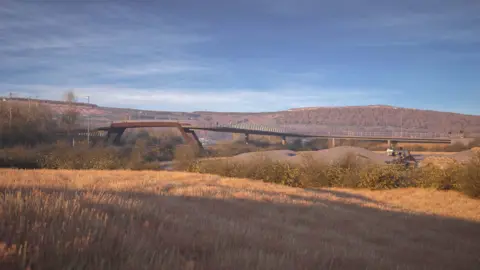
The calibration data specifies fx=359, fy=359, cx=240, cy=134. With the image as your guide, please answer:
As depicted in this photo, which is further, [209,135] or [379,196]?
[209,135]

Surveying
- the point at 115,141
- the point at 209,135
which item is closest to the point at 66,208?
the point at 115,141

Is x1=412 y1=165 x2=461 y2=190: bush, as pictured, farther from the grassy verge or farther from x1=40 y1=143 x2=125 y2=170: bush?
x1=40 y1=143 x2=125 y2=170: bush

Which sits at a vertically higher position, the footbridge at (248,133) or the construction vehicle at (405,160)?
the footbridge at (248,133)

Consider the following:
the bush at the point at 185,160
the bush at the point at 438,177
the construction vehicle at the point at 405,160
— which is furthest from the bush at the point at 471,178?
the bush at the point at 185,160

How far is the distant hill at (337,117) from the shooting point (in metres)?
98.5

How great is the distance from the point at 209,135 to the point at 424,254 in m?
86.5

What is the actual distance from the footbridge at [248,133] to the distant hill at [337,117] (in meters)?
20.8

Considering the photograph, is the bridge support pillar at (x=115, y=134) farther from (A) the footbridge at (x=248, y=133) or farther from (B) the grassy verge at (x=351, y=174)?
(B) the grassy verge at (x=351, y=174)

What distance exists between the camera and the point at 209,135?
93188 millimetres

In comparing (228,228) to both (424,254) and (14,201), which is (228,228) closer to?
(14,201)

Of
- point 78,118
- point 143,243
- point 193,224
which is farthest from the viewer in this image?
point 78,118

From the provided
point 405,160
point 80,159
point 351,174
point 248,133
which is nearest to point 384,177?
point 351,174

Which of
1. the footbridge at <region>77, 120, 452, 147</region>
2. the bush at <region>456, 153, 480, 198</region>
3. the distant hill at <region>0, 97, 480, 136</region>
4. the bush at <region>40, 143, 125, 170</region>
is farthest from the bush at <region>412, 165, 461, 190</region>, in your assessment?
the distant hill at <region>0, 97, 480, 136</region>

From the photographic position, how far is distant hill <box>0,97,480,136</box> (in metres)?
98.5
